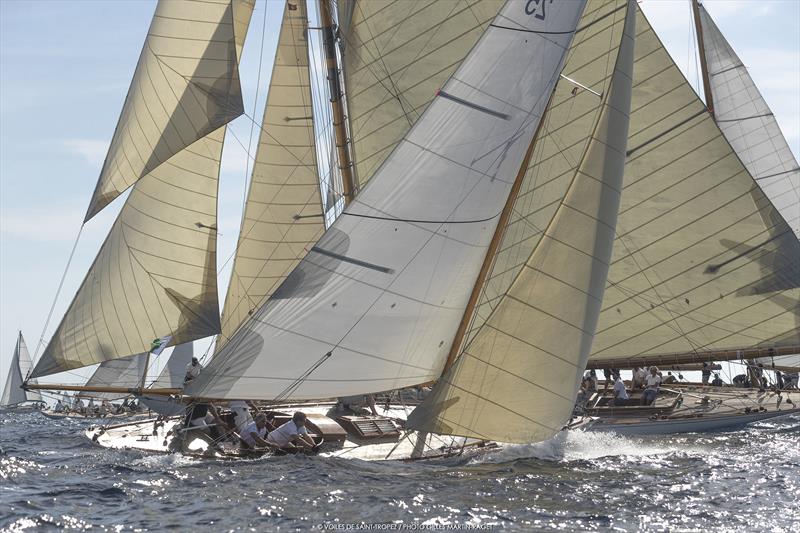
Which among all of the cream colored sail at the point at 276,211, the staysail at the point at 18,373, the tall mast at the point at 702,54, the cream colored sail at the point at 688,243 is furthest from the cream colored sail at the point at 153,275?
the staysail at the point at 18,373

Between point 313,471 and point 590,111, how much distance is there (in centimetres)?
1112

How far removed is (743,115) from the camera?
3120cm

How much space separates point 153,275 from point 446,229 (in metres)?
10.3

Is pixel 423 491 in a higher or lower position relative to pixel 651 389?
lower

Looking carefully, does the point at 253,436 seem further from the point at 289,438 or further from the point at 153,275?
the point at 153,275

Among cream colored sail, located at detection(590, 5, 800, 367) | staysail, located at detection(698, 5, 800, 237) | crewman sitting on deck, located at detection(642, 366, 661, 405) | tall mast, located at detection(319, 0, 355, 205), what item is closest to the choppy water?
cream colored sail, located at detection(590, 5, 800, 367)

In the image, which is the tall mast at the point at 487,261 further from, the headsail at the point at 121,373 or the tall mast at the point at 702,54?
the headsail at the point at 121,373

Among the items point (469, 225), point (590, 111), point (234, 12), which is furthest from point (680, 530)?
point (234, 12)

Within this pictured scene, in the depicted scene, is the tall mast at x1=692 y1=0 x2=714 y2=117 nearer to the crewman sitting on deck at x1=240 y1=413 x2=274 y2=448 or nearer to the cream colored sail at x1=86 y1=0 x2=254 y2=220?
the cream colored sail at x1=86 y1=0 x2=254 y2=220

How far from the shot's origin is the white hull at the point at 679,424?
24000 millimetres

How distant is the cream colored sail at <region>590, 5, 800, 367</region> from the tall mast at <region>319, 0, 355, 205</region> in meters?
7.79

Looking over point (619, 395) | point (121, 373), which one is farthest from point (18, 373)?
point (619, 395)

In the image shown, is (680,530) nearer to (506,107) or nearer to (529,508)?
(529,508)

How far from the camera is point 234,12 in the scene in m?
27.1
